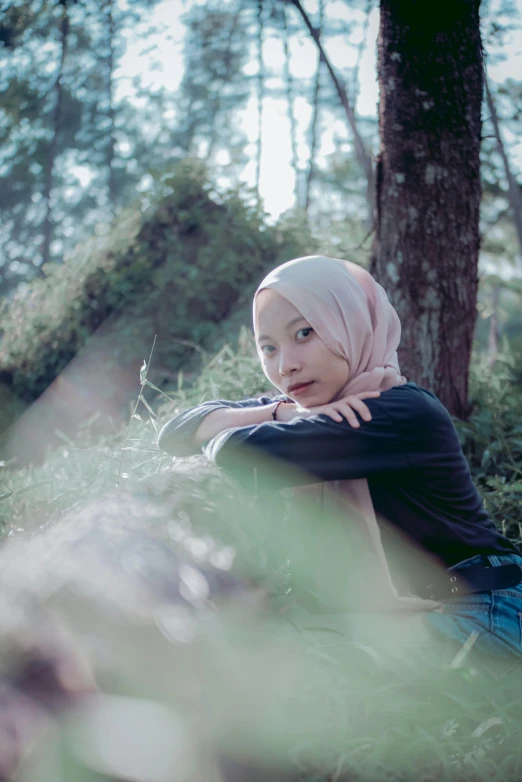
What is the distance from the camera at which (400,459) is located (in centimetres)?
193

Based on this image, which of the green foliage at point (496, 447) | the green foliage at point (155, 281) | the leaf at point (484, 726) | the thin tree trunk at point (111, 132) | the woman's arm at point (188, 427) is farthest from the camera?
the thin tree trunk at point (111, 132)

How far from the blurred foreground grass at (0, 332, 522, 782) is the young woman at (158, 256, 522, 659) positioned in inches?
4.5

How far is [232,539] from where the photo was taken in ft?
5.76

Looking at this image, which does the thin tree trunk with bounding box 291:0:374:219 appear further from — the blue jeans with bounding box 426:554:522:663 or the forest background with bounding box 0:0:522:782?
the blue jeans with bounding box 426:554:522:663

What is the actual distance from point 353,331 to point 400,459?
0.44 m

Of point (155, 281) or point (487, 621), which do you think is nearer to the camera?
point (487, 621)

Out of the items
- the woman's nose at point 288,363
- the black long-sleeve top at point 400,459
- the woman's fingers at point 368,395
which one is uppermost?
the woman's nose at point 288,363

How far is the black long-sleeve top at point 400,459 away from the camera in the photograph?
1.87 m

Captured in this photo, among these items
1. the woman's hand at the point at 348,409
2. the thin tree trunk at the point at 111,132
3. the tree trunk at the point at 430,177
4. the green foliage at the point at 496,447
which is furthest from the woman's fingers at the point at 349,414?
the thin tree trunk at the point at 111,132

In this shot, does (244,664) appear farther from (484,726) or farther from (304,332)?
(304,332)

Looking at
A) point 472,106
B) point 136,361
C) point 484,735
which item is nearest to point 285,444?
point 484,735

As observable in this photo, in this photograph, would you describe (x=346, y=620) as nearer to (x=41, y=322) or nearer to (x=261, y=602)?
(x=261, y=602)

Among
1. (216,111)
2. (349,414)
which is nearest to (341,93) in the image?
(349,414)

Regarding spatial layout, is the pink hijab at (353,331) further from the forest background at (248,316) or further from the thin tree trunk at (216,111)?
the thin tree trunk at (216,111)
